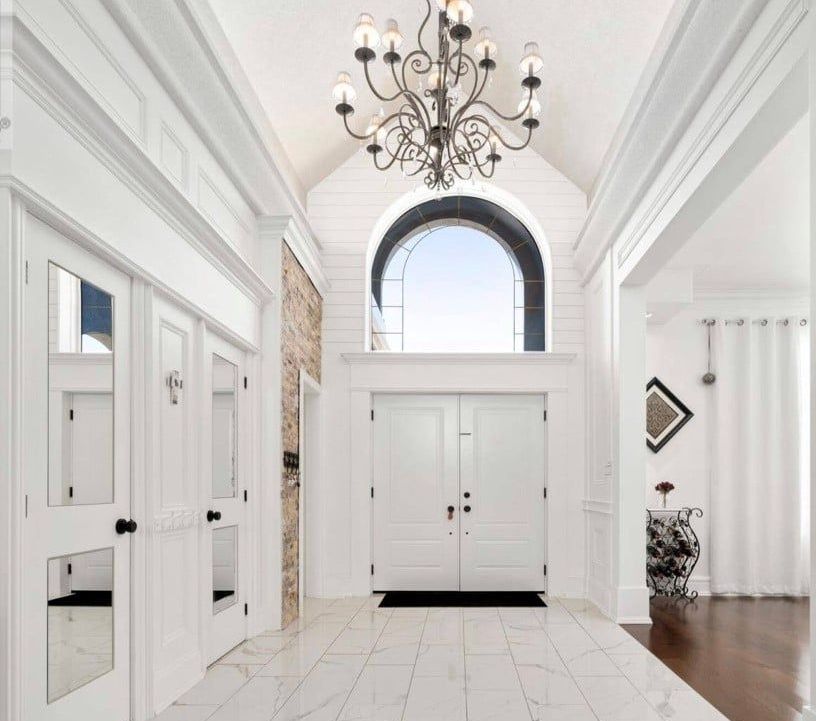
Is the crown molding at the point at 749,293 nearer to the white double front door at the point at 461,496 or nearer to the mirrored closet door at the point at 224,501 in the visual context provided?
the white double front door at the point at 461,496

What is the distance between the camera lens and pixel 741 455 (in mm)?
7949

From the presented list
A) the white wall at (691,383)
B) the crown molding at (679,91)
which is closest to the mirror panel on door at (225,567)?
the crown molding at (679,91)

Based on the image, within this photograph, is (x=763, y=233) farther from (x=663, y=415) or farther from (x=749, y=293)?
(x=663, y=415)

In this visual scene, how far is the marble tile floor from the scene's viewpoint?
3.98 m

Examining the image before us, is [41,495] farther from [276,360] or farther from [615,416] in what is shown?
[615,416]

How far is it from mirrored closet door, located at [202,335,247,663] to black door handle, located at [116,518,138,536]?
1075 mm

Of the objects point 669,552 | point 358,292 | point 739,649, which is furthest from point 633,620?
point 358,292

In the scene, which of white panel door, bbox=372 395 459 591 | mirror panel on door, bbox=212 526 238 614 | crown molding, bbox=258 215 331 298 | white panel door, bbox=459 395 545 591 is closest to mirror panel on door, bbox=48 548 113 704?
mirror panel on door, bbox=212 526 238 614

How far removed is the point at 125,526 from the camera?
356cm

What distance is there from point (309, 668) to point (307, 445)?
3041 mm

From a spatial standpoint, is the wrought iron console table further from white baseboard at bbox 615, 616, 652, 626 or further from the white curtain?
white baseboard at bbox 615, 616, 652, 626

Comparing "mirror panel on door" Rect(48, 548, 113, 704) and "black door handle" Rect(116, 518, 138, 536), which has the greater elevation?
"black door handle" Rect(116, 518, 138, 536)

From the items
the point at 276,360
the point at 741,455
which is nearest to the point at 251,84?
the point at 276,360

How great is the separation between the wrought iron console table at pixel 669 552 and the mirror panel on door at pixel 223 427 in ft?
12.8
